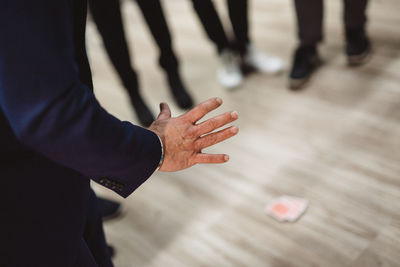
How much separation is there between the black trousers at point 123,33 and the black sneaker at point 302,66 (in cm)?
59

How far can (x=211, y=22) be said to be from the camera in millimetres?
2131

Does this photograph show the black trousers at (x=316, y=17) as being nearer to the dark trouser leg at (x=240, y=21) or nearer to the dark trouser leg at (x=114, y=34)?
the dark trouser leg at (x=240, y=21)

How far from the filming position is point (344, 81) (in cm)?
208

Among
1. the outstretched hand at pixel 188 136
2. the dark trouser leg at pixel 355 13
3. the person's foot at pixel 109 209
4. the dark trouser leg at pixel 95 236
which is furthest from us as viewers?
the dark trouser leg at pixel 355 13

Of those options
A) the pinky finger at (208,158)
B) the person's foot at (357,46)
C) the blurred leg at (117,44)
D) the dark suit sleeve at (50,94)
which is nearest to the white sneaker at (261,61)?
the person's foot at (357,46)

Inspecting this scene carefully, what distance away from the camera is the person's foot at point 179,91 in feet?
7.17

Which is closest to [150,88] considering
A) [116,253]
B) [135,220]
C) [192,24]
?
[192,24]

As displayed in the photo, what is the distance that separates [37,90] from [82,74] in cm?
24

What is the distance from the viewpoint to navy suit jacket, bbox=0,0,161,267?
2.01 ft

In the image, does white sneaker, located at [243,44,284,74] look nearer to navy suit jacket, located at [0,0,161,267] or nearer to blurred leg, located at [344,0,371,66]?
blurred leg, located at [344,0,371,66]

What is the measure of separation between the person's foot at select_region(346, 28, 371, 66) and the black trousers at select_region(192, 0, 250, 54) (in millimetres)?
513

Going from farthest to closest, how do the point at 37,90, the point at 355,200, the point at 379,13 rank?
the point at 379,13, the point at 355,200, the point at 37,90

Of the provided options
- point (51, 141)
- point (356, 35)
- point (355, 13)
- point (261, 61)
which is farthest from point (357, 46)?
point (51, 141)

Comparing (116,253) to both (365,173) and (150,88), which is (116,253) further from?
(150,88)
